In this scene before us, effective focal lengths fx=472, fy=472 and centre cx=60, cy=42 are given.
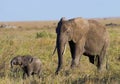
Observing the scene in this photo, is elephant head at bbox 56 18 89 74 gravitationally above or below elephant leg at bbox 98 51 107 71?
above

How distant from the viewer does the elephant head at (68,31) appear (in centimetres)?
1069

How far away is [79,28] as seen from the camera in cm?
1195

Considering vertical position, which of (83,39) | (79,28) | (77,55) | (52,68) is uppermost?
(79,28)

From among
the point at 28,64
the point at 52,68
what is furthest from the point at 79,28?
the point at 28,64

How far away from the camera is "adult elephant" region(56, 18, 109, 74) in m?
11.1

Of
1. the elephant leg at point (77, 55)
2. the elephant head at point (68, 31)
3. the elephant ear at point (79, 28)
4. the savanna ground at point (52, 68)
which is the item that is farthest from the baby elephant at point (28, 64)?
the elephant ear at point (79, 28)

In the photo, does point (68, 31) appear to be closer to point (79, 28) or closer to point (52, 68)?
point (79, 28)

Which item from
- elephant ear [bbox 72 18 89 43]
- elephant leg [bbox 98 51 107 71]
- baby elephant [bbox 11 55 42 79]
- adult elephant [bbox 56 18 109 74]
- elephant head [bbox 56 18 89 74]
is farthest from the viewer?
elephant leg [bbox 98 51 107 71]

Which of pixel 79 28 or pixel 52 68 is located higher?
pixel 79 28

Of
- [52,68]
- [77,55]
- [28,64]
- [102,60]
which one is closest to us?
[28,64]

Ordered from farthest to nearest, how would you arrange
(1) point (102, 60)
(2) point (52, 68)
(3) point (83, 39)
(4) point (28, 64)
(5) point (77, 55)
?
(1) point (102, 60) → (3) point (83, 39) → (2) point (52, 68) → (5) point (77, 55) → (4) point (28, 64)

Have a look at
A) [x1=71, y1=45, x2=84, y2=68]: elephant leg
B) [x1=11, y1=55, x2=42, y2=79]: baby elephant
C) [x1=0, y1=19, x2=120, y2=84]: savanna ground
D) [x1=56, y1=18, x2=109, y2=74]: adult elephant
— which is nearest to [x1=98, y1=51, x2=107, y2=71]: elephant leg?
[x1=56, y1=18, x2=109, y2=74]: adult elephant

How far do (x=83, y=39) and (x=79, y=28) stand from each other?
30cm

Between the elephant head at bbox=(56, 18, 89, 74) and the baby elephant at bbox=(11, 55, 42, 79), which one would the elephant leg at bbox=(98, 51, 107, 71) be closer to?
the elephant head at bbox=(56, 18, 89, 74)
